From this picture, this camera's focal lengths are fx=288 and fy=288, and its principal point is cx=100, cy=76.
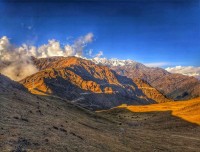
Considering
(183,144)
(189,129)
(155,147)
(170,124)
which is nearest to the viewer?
(155,147)

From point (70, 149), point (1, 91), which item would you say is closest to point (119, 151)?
point (70, 149)

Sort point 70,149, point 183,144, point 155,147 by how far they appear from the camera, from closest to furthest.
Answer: point 70,149
point 155,147
point 183,144

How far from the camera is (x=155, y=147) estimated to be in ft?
133

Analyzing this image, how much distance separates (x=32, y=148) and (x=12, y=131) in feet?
16.3

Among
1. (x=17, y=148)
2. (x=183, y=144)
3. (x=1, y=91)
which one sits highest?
(x=1, y=91)

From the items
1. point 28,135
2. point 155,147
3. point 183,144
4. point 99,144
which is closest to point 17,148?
point 28,135

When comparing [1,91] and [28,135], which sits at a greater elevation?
[1,91]

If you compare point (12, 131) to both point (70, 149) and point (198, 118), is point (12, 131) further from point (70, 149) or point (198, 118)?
point (198, 118)

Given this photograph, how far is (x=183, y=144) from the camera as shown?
47625 millimetres

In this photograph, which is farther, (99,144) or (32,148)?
(99,144)

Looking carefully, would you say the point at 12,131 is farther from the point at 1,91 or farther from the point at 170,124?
the point at 170,124

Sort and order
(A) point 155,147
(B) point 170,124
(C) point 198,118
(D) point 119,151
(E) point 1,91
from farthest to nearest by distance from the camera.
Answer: (C) point 198,118
(B) point 170,124
(E) point 1,91
(A) point 155,147
(D) point 119,151

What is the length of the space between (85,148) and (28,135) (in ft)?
18.7

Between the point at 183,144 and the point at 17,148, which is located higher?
the point at 17,148
